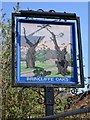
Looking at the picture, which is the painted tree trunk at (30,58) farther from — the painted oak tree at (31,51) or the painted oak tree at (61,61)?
the painted oak tree at (61,61)

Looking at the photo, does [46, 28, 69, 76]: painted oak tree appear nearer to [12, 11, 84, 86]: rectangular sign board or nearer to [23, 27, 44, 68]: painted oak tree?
[12, 11, 84, 86]: rectangular sign board

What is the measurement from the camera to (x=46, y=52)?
5.50m

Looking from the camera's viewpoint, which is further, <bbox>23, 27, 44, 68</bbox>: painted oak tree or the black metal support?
<bbox>23, 27, 44, 68</bbox>: painted oak tree

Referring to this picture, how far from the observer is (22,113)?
6.25 metres

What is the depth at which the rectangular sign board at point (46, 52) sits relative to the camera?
5262mm

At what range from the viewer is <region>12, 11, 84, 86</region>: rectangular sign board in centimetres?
526

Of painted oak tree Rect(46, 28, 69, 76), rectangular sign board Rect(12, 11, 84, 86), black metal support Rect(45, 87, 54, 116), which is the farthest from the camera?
painted oak tree Rect(46, 28, 69, 76)

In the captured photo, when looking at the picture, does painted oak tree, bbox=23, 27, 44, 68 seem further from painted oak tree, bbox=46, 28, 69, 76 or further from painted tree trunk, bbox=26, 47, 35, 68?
painted oak tree, bbox=46, 28, 69, 76

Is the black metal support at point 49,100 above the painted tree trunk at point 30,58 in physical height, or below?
below

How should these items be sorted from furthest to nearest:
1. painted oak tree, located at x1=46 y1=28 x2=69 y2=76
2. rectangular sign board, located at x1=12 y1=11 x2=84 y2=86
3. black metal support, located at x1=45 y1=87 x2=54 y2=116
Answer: painted oak tree, located at x1=46 y1=28 x2=69 y2=76
rectangular sign board, located at x1=12 y1=11 x2=84 y2=86
black metal support, located at x1=45 y1=87 x2=54 y2=116

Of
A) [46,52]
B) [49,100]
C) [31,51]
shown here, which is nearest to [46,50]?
[46,52]

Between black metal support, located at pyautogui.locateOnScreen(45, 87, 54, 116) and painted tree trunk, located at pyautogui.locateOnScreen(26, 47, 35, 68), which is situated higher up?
painted tree trunk, located at pyautogui.locateOnScreen(26, 47, 35, 68)

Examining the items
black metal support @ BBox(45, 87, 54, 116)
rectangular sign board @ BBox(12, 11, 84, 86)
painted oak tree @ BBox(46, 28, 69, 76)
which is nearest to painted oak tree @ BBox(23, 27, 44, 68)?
rectangular sign board @ BBox(12, 11, 84, 86)

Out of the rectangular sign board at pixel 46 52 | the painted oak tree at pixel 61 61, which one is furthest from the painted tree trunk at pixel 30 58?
the painted oak tree at pixel 61 61
